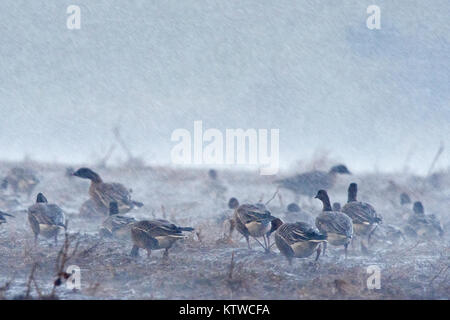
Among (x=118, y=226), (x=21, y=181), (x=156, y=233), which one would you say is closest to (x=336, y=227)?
(x=156, y=233)

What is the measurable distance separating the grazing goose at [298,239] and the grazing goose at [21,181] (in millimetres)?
10669

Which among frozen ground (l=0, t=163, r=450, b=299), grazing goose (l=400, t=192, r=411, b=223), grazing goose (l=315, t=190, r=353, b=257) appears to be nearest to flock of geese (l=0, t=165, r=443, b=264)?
grazing goose (l=315, t=190, r=353, b=257)

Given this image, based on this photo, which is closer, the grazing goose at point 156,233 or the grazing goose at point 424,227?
the grazing goose at point 156,233

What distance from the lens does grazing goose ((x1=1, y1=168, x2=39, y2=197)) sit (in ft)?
56.0

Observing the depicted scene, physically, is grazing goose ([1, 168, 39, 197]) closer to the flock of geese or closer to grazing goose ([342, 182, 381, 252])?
the flock of geese

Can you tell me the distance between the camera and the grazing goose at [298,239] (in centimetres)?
925

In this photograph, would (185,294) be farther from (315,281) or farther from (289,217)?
(289,217)

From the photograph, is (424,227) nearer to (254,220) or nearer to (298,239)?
(254,220)

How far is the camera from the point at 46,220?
35.8 feet

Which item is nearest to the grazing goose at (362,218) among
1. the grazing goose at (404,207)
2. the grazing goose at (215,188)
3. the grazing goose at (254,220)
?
the grazing goose at (254,220)

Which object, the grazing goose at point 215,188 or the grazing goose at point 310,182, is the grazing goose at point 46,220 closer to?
the grazing goose at point 215,188

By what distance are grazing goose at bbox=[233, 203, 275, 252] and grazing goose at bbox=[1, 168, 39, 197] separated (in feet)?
30.5

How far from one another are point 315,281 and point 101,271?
4034mm
